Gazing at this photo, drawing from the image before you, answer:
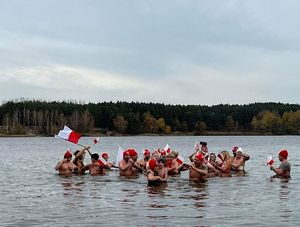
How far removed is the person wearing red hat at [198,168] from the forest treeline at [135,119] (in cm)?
14090

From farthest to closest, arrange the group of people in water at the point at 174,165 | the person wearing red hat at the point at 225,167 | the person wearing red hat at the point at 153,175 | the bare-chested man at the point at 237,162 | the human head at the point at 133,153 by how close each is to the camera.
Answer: the bare-chested man at the point at 237,162
the person wearing red hat at the point at 225,167
the human head at the point at 133,153
the group of people in water at the point at 174,165
the person wearing red hat at the point at 153,175

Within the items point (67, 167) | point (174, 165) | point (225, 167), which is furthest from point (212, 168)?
point (67, 167)

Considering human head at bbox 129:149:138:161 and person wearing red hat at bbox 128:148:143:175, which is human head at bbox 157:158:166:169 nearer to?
human head at bbox 129:149:138:161

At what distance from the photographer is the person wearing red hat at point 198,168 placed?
2684cm

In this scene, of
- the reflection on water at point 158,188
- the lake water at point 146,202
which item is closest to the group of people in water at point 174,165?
the reflection on water at point 158,188

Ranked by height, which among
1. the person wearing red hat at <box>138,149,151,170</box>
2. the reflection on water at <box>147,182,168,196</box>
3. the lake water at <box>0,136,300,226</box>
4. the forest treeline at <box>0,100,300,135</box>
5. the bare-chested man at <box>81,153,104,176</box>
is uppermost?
the forest treeline at <box>0,100,300,135</box>

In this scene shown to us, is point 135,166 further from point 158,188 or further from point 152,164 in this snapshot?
point 152,164

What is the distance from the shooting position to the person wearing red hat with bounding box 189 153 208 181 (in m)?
26.8

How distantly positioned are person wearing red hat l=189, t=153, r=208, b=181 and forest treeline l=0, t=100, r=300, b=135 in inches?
5547

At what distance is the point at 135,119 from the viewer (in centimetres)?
17862

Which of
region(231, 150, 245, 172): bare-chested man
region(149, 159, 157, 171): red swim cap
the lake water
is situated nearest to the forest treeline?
region(231, 150, 245, 172): bare-chested man

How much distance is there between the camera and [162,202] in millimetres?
21906

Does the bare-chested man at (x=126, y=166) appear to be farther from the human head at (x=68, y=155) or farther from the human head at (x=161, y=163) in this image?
the human head at (x=161, y=163)

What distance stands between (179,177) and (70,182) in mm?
5718
